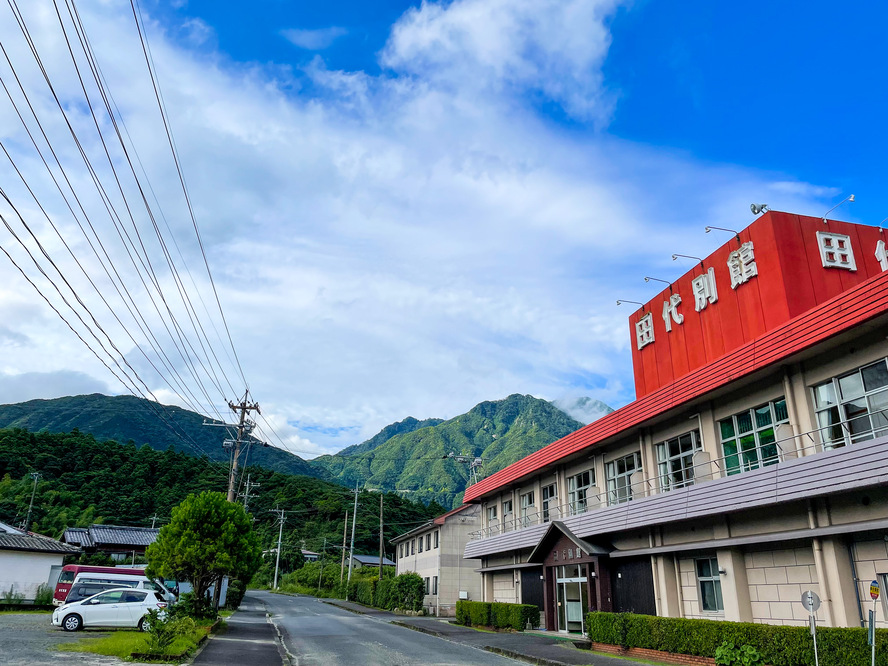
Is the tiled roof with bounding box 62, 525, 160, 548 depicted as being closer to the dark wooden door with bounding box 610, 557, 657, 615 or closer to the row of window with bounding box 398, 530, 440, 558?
the row of window with bounding box 398, 530, 440, 558

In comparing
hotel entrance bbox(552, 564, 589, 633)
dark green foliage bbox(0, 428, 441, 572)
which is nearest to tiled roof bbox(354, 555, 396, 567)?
dark green foliage bbox(0, 428, 441, 572)

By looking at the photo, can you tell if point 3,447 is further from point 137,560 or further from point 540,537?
point 540,537

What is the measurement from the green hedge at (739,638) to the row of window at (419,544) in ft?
77.7

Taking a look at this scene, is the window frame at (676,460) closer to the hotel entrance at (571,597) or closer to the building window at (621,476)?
the building window at (621,476)

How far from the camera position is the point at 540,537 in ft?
87.4

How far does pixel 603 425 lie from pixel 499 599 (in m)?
16.0

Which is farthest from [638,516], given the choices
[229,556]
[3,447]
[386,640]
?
[3,447]

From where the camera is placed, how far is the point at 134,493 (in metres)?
67.6

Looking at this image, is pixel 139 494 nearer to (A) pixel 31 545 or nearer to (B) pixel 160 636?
(A) pixel 31 545

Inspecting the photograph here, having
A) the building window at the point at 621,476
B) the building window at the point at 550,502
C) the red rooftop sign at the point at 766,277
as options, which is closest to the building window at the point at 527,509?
the building window at the point at 550,502

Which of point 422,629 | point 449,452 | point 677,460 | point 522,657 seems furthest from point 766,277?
point 449,452

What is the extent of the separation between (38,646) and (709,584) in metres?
17.5

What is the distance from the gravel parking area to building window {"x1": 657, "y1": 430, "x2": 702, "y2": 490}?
52.2ft

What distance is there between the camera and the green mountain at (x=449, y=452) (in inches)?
5162
